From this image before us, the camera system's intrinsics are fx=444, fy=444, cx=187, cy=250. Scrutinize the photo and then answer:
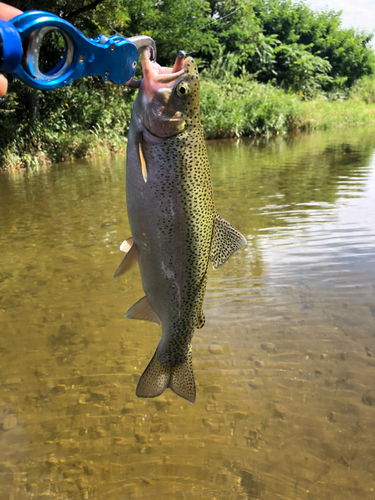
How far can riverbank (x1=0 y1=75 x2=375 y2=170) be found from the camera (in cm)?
1797

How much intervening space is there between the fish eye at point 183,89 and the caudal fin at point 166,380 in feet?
5.25

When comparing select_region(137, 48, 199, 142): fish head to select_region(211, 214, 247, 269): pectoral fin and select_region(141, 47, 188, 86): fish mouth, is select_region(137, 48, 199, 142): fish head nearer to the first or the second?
select_region(141, 47, 188, 86): fish mouth

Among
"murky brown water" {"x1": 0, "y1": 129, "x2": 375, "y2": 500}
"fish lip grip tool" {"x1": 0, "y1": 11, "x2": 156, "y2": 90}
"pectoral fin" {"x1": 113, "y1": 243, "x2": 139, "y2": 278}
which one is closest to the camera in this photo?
"fish lip grip tool" {"x1": 0, "y1": 11, "x2": 156, "y2": 90}

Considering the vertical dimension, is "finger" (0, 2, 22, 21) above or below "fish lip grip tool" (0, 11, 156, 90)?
above

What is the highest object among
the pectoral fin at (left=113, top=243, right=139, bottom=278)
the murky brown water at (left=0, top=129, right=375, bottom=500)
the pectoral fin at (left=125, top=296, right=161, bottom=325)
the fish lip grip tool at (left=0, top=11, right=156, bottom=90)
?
the fish lip grip tool at (left=0, top=11, right=156, bottom=90)

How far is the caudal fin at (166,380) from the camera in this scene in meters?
2.79

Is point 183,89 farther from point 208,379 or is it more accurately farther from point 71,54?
point 208,379

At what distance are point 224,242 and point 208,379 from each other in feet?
4.29

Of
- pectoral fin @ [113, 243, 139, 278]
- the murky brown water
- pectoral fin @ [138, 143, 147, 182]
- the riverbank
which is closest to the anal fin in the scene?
pectoral fin @ [113, 243, 139, 278]

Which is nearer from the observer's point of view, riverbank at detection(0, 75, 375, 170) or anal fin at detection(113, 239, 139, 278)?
anal fin at detection(113, 239, 139, 278)

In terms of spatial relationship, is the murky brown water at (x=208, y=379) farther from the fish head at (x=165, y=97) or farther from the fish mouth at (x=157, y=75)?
the fish mouth at (x=157, y=75)

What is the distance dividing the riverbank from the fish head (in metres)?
15.3

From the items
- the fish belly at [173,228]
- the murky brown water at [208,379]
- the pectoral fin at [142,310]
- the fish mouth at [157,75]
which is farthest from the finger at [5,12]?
the murky brown water at [208,379]

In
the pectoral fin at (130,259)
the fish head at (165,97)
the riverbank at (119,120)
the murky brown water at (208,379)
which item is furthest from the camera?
the riverbank at (119,120)
